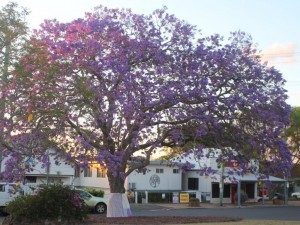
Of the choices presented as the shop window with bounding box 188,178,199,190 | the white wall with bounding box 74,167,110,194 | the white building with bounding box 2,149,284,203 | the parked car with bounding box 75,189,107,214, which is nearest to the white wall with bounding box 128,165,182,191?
the white building with bounding box 2,149,284,203

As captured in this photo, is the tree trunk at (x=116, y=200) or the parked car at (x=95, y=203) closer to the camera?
the tree trunk at (x=116, y=200)

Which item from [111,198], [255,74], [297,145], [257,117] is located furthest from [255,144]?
[297,145]

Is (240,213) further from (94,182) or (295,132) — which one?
(295,132)

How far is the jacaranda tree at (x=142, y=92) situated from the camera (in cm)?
1767

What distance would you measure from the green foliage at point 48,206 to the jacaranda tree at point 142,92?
2.02 meters

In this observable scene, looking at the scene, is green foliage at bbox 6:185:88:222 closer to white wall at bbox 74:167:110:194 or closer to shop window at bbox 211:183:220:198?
white wall at bbox 74:167:110:194

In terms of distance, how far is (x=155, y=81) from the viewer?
19.2 metres

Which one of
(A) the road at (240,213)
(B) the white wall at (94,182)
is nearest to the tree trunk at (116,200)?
(A) the road at (240,213)

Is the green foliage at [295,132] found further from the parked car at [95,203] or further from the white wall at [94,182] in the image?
the parked car at [95,203]

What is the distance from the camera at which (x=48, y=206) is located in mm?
19109

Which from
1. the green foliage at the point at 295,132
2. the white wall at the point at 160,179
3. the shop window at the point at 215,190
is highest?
the green foliage at the point at 295,132

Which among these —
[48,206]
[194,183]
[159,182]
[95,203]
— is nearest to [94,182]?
[159,182]

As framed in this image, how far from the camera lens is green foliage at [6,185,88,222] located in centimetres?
1903

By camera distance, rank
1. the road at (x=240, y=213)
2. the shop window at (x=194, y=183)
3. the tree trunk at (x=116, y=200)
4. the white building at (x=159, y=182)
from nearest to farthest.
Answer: the tree trunk at (x=116, y=200) < the road at (x=240, y=213) < the white building at (x=159, y=182) < the shop window at (x=194, y=183)
